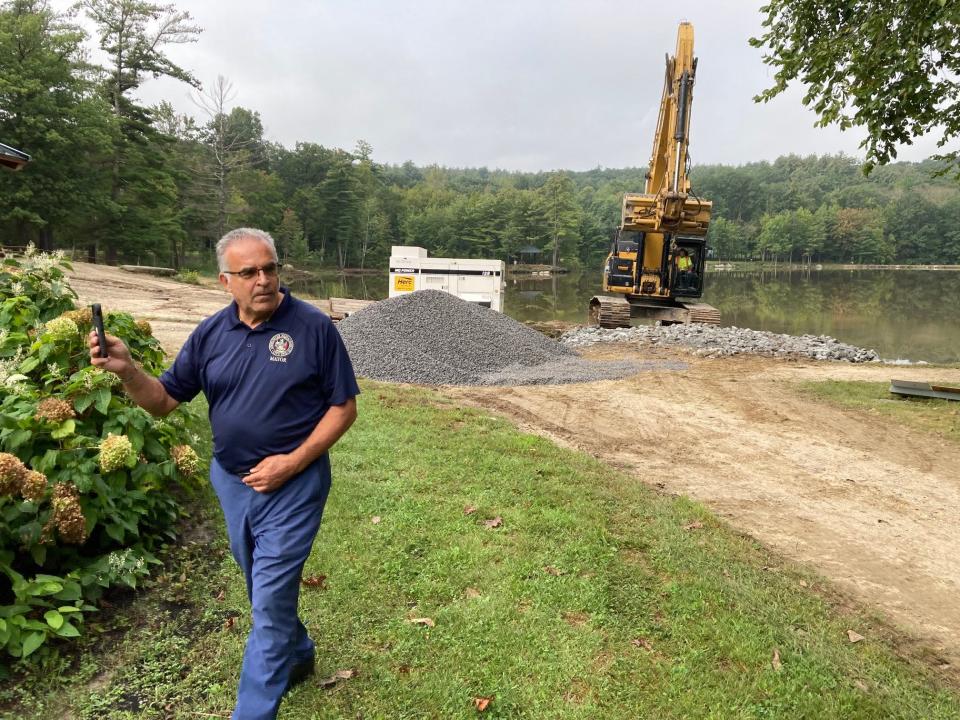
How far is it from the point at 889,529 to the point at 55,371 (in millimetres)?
6423

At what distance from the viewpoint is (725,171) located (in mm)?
142625

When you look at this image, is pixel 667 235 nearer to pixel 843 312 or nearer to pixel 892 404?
pixel 892 404

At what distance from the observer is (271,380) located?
2.39m

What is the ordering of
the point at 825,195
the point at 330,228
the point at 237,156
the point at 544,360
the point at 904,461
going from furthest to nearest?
the point at 825,195, the point at 330,228, the point at 237,156, the point at 544,360, the point at 904,461

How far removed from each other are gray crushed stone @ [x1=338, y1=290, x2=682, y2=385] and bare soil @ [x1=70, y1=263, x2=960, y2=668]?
2.41 feet

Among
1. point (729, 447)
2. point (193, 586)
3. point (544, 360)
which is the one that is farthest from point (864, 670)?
point (544, 360)

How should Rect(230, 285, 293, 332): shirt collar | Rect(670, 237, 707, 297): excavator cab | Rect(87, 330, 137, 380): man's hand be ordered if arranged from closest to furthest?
Rect(87, 330, 137, 380): man's hand
Rect(230, 285, 293, 332): shirt collar
Rect(670, 237, 707, 297): excavator cab

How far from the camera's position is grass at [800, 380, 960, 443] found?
8367 mm

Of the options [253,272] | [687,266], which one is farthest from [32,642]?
[687,266]

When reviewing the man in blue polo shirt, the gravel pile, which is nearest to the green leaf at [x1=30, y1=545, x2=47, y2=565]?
the man in blue polo shirt

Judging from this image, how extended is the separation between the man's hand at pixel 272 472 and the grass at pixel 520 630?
110cm

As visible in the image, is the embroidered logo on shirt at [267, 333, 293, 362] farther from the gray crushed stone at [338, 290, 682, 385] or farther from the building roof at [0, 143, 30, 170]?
the building roof at [0, 143, 30, 170]

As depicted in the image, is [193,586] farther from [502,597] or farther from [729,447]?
[729,447]

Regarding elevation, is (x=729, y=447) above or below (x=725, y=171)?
below
